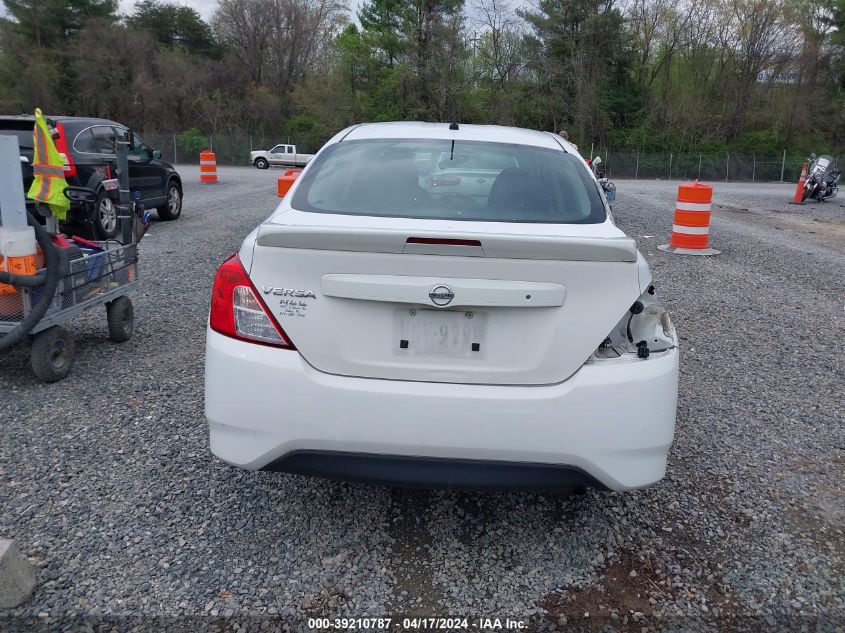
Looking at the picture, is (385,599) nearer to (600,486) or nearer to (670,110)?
(600,486)

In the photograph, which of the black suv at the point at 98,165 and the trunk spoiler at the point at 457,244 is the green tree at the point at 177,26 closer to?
the black suv at the point at 98,165

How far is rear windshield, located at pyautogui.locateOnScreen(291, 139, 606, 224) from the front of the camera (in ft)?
10.5

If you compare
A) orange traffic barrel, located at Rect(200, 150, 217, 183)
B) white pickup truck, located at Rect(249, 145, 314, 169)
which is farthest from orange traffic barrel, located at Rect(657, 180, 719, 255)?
white pickup truck, located at Rect(249, 145, 314, 169)

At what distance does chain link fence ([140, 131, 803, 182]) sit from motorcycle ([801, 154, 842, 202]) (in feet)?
82.5

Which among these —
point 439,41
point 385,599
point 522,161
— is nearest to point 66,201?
point 522,161

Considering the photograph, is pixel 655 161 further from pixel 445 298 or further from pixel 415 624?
pixel 415 624

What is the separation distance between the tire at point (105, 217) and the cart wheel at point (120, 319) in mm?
4232

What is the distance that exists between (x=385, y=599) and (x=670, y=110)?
180 feet

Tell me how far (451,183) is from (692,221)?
8424mm

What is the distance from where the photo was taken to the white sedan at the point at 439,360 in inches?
104

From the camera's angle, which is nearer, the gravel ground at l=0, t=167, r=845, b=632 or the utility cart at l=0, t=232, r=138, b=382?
the gravel ground at l=0, t=167, r=845, b=632

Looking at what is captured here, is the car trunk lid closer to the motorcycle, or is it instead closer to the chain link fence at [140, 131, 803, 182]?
the motorcycle

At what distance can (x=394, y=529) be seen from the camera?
127 inches

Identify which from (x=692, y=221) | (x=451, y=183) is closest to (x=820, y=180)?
(x=692, y=221)
